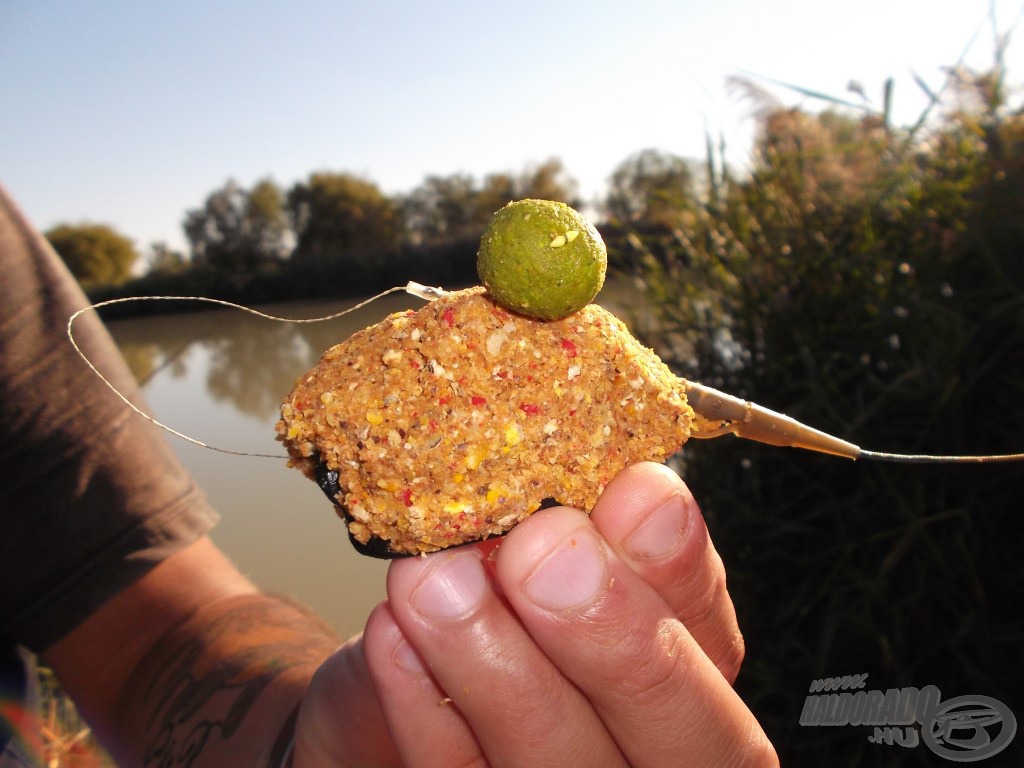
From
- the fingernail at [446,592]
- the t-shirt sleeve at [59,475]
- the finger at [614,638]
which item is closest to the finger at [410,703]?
the fingernail at [446,592]

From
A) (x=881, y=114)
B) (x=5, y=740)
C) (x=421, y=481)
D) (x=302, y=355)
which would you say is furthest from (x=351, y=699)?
(x=302, y=355)

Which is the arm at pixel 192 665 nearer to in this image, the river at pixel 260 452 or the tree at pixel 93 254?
the river at pixel 260 452

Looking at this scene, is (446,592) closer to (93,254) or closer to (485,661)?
(485,661)

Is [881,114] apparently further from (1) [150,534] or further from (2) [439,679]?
(1) [150,534]

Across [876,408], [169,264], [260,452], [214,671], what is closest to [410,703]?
[214,671]

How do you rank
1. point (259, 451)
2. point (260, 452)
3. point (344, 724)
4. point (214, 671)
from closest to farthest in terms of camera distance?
point (344, 724)
point (214, 671)
point (260, 452)
point (259, 451)

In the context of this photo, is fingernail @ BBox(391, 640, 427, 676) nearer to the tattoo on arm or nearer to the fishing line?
the fishing line
